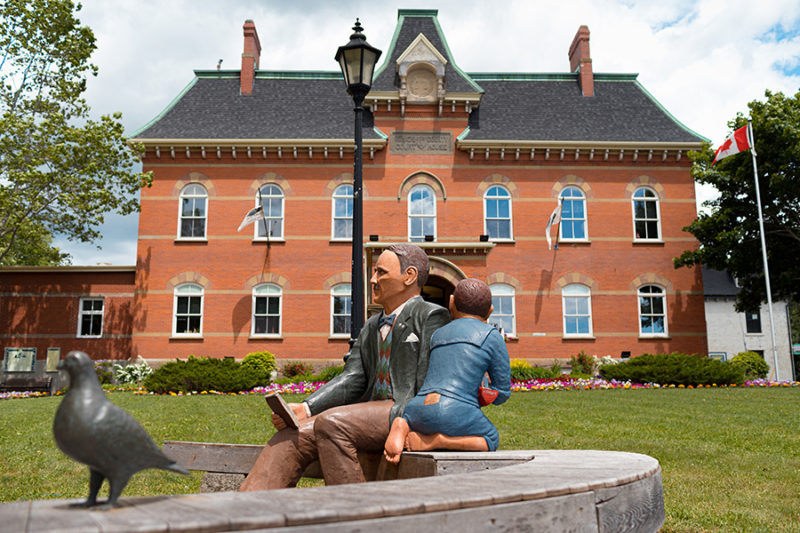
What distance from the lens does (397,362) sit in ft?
12.0

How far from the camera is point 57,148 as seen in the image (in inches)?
794

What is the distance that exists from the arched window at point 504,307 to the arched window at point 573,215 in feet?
10.3

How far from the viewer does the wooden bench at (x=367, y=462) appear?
306 cm

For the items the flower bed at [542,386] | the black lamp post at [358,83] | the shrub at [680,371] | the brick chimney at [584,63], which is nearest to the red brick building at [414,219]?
the brick chimney at [584,63]

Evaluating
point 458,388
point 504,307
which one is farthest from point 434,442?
point 504,307

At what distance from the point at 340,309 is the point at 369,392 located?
1942 cm

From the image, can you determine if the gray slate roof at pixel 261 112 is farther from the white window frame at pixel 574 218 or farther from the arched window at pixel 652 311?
the arched window at pixel 652 311

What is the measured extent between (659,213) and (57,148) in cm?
2211

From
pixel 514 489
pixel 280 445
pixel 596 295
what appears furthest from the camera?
pixel 596 295

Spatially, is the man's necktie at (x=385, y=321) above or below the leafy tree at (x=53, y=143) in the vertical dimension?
below

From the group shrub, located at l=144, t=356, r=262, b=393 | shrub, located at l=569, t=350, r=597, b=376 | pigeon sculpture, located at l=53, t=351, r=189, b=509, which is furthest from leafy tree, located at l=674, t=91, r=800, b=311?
pigeon sculpture, located at l=53, t=351, r=189, b=509

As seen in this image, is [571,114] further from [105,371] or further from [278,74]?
[105,371]

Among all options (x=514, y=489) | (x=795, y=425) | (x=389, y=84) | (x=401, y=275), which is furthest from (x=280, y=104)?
(x=514, y=489)

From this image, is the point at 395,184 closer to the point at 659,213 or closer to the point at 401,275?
the point at 659,213
